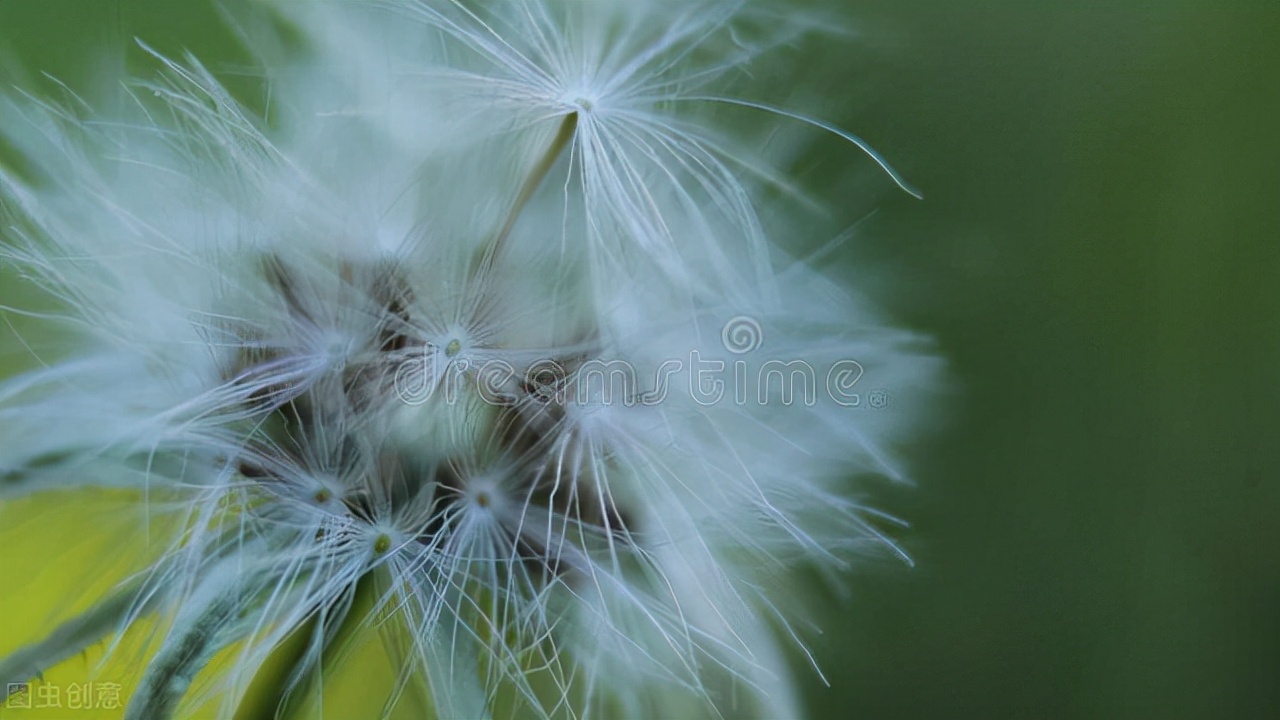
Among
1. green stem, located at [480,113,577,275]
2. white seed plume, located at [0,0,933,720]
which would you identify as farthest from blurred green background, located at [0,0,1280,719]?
green stem, located at [480,113,577,275]

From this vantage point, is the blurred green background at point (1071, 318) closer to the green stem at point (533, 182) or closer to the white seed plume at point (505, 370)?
the white seed plume at point (505, 370)

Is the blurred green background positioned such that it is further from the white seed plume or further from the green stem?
the green stem

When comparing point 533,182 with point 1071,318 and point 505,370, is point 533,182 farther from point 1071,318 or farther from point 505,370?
point 1071,318

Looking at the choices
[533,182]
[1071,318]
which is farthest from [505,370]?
[1071,318]

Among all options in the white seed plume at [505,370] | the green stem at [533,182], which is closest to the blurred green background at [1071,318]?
the white seed plume at [505,370]

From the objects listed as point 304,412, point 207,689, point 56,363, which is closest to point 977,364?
point 304,412

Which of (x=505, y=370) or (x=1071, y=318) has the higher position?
(x=1071, y=318)
